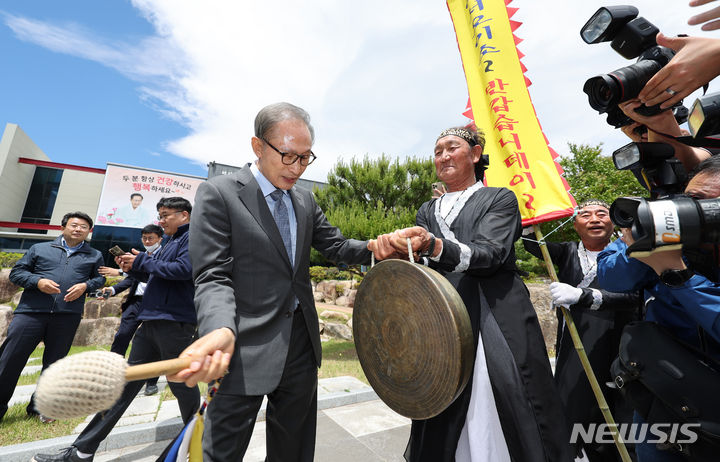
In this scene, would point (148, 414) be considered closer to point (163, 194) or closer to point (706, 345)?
point (706, 345)

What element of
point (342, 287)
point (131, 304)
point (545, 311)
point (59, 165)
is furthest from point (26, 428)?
point (59, 165)

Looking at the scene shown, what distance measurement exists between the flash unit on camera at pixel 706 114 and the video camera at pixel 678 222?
11.7 inches

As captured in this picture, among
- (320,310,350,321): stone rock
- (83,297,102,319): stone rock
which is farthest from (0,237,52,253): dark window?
(320,310,350,321): stone rock

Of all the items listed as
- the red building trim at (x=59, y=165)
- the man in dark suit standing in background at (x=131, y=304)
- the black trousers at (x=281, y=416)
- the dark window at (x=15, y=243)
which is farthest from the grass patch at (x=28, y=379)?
the red building trim at (x=59, y=165)

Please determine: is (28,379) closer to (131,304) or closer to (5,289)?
(131,304)

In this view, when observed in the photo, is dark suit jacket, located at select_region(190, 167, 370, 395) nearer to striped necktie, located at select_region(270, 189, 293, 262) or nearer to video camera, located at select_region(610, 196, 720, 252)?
striped necktie, located at select_region(270, 189, 293, 262)

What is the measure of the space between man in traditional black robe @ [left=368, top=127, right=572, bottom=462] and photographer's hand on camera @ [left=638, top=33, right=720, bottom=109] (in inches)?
35.3

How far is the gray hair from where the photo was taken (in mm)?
1963

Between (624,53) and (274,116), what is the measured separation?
6.26 feet

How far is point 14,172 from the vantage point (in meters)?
20.9

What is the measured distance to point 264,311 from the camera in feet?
5.85

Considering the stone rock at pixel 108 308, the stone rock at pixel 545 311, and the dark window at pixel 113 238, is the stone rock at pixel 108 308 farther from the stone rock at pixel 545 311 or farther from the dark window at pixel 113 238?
the stone rock at pixel 545 311

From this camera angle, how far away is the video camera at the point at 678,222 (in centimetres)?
119

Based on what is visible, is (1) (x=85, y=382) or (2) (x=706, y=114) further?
(2) (x=706, y=114)
